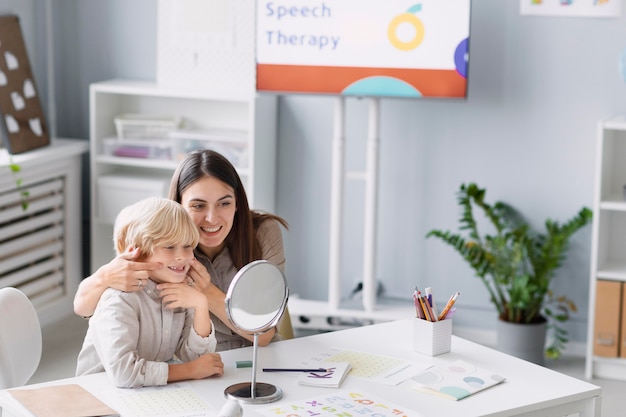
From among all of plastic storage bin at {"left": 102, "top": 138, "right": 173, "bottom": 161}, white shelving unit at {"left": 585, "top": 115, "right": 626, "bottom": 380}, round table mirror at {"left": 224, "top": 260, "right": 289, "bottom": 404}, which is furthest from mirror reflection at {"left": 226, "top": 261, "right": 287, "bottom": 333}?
plastic storage bin at {"left": 102, "top": 138, "right": 173, "bottom": 161}

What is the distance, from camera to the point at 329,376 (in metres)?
2.15

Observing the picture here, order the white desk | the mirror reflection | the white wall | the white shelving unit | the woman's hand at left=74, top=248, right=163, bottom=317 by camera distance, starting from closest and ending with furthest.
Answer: the mirror reflection < the white desk < the woman's hand at left=74, top=248, right=163, bottom=317 < the white shelving unit < the white wall

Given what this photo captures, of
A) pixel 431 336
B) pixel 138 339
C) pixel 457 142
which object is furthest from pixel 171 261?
pixel 457 142

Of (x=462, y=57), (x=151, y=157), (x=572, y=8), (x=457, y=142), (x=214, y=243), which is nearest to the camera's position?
(x=214, y=243)

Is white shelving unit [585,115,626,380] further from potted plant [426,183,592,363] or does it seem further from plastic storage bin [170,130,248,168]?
plastic storage bin [170,130,248,168]

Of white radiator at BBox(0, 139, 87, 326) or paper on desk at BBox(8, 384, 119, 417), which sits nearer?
paper on desk at BBox(8, 384, 119, 417)

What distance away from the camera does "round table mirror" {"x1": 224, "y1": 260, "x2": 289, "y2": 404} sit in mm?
1914

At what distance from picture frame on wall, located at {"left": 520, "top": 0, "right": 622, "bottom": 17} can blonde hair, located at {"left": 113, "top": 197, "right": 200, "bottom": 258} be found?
7.53ft

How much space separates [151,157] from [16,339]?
2.16m

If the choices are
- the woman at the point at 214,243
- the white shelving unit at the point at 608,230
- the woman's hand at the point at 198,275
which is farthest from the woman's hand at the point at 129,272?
the white shelving unit at the point at 608,230

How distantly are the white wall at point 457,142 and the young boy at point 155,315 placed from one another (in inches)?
85.5

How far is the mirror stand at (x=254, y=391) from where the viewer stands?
201cm

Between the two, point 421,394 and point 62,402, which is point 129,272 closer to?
point 62,402

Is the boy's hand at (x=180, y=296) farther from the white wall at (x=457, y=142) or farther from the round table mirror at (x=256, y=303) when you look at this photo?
the white wall at (x=457, y=142)
